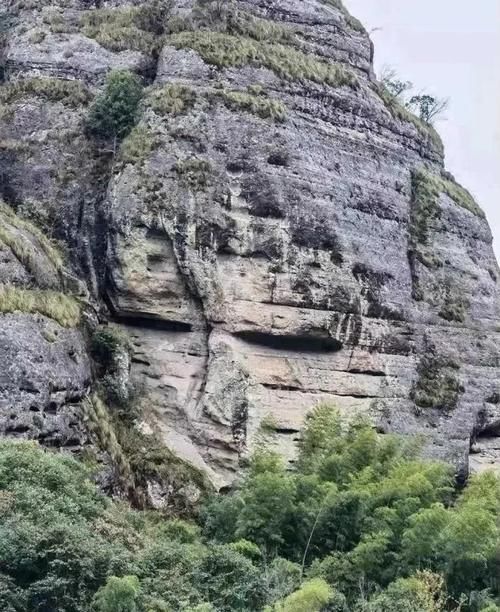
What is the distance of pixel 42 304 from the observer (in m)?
20.5

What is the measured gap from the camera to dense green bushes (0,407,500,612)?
1514 centimetres

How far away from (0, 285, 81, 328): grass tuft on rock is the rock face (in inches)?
14.2

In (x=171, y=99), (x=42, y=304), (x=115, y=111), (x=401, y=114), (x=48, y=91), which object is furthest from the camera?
(x=401, y=114)

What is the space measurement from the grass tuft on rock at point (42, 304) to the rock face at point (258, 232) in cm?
36

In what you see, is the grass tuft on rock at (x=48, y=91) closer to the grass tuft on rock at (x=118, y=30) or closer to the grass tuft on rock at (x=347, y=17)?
the grass tuft on rock at (x=118, y=30)

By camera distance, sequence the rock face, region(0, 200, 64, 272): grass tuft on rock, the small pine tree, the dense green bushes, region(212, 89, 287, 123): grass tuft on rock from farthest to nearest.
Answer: the small pine tree → region(212, 89, 287, 123): grass tuft on rock → the rock face → region(0, 200, 64, 272): grass tuft on rock → the dense green bushes

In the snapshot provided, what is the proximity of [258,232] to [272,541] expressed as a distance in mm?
8340

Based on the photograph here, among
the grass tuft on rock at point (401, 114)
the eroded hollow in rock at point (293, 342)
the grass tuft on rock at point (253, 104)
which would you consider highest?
the grass tuft on rock at point (401, 114)

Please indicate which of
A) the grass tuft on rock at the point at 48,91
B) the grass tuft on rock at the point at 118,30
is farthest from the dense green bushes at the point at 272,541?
the grass tuft on rock at the point at 118,30

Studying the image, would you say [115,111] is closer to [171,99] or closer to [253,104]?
[171,99]

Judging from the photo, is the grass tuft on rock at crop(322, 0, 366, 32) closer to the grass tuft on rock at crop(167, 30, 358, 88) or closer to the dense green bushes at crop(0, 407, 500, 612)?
the grass tuft on rock at crop(167, 30, 358, 88)

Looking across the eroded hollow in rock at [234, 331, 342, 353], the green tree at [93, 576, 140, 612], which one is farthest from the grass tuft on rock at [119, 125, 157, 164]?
the green tree at [93, 576, 140, 612]

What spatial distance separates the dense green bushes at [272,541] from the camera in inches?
596

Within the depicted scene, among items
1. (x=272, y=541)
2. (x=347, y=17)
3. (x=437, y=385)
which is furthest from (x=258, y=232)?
(x=347, y=17)
